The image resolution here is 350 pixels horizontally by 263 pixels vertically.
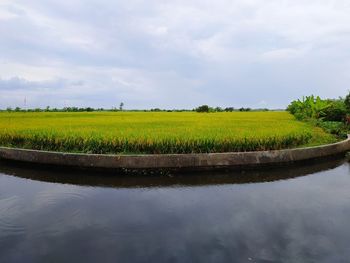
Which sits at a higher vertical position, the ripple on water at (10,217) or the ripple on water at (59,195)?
the ripple on water at (59,195)

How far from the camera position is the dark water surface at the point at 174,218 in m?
3.55

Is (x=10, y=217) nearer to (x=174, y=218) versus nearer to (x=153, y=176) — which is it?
(x=174, y=218)

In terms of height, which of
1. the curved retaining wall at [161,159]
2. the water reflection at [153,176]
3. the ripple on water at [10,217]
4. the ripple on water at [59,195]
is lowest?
the ripple on water at [10,217]

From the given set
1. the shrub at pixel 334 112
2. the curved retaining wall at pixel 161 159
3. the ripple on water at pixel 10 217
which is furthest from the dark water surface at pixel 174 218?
the shrub at pixel 334 112

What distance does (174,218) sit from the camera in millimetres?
4602

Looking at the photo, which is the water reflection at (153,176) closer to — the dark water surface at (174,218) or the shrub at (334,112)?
the dark water surface at (174,218)

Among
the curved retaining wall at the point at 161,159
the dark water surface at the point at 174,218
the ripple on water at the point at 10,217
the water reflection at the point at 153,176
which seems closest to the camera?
the dark water surface at the point at 174,218

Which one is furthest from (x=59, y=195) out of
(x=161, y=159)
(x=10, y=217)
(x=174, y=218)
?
(x=161, y=159)

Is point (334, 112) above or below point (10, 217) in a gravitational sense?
above

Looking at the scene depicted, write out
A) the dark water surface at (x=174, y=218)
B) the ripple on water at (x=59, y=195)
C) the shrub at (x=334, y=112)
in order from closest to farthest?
1. the dark water surface at (x=174, y=218)
2. the ripple on water at (x=59, y=195)
3. the shrub at (x=334, y=112)

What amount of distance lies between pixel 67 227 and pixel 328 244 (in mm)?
3244

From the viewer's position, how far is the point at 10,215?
4695mm

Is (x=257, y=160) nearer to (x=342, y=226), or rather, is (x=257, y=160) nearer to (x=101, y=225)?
(x=342, y=226)

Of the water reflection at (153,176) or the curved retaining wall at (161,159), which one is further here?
the curved retaining wall at (161,159)
